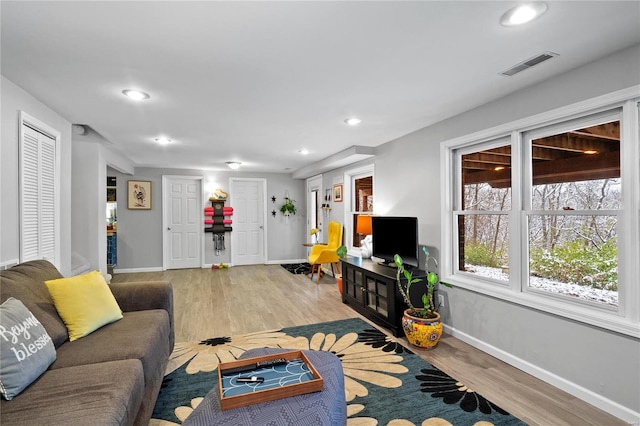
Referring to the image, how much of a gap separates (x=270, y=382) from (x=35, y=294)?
5.22ft

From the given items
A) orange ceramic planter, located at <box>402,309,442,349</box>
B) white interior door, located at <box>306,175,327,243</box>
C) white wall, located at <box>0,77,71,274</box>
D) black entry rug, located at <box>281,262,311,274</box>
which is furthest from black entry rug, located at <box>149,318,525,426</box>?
white interior door, located at <box>306,175,327,243</box>

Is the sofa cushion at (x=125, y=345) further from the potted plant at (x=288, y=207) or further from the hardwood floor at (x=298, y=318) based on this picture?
the potted plant at (x=288, y=207)

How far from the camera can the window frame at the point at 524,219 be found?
197cm

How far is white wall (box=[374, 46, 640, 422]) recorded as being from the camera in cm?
199

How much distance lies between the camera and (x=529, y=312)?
2.56 metres

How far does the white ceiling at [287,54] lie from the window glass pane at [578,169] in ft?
1.69

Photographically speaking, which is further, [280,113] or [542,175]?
[280,113]

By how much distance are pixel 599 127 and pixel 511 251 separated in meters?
1.11

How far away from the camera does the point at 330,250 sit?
578 cm

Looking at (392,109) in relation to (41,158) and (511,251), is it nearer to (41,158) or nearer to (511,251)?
(511,251)

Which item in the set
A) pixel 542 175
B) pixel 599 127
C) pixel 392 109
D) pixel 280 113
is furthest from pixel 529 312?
pixel 280 113

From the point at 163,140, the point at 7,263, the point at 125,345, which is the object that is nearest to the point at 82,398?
the point at 125,345

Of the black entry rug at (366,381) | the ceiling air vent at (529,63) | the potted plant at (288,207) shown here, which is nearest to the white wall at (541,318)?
the ceiling air vent at (529,63)

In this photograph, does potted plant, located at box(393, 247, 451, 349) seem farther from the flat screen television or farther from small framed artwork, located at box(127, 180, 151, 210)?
small framed artwork, located at box(127, 180, 151, 210)
